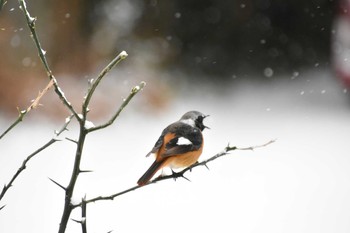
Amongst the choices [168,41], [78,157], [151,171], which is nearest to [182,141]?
[151,171]

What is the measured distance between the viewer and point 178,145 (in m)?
2.39

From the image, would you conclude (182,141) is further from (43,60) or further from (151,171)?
(43,60)

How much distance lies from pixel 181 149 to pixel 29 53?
5892mm

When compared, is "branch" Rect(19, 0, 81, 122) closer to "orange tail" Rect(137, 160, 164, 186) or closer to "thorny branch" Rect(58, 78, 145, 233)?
"thorny branch" Rect(58, 78, 145, 233)

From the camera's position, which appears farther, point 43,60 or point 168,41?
point 168,41

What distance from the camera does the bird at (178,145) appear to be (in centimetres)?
233

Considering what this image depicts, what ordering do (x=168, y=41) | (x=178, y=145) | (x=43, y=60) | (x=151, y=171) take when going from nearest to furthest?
(x=43, y=60), (x=151, y=171), (x=178, y=145), (x=168, y=41)

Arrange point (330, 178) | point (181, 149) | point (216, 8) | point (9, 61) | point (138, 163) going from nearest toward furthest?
point (181, 149) → point (330, 178) → point (138, 163) → point (9, 61) → point (216, 8)

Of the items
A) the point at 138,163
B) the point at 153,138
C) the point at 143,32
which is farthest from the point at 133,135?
the point at 143,32

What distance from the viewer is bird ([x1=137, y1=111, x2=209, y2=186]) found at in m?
2.33

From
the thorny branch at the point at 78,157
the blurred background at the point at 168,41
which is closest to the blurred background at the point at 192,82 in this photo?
the blurred background at the point at 168,41

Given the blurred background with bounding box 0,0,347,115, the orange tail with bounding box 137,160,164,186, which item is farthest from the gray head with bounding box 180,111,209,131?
the blurred background with bounding box 0,0,347,115

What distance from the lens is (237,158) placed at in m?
7.30

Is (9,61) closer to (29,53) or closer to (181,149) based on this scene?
(29,53)
